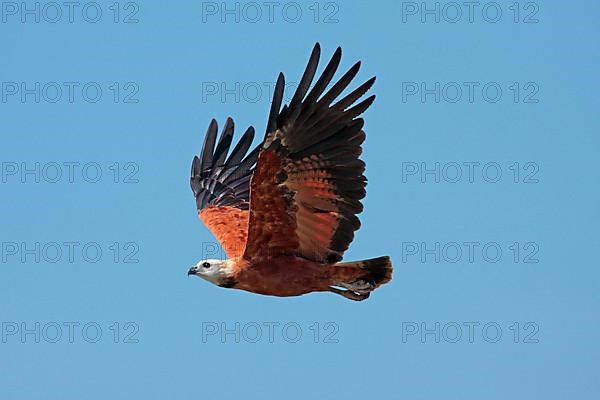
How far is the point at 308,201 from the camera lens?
15297 mm

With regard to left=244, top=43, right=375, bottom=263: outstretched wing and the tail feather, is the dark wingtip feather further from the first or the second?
the tail feather

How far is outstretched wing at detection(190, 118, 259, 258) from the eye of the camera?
19.0m

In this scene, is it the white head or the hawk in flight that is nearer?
the hawk in flight

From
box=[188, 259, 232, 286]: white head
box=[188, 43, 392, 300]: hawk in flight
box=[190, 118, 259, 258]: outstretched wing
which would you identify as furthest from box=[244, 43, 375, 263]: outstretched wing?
box=[190, 118, 259, 258]: outstretched wing

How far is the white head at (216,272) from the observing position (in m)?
15.8

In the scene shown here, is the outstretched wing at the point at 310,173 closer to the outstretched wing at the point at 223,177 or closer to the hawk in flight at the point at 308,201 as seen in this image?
the hawk in flight at the point at 308,201

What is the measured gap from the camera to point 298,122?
583 inches

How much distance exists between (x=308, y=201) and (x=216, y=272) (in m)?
1.72

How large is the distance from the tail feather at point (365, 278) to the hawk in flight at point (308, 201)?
1cm

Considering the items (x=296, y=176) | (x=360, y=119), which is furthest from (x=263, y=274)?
(x=360, y=119)

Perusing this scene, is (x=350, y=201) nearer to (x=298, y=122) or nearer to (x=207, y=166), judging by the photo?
Answer: (x=298, y=122)

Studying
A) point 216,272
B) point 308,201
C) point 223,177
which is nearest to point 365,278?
point 308,201

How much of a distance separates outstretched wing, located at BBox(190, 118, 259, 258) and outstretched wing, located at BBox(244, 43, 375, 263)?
10.4ft

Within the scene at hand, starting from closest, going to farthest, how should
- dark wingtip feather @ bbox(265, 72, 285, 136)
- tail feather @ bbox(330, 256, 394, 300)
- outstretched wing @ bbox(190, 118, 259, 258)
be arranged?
dark wingtip feather @ bbox(265, 72, 285, 136) → tail feather @ bbox(330, 256, 394, 300) → outstretched wing @ bbox(190, 118, 259, 258)
